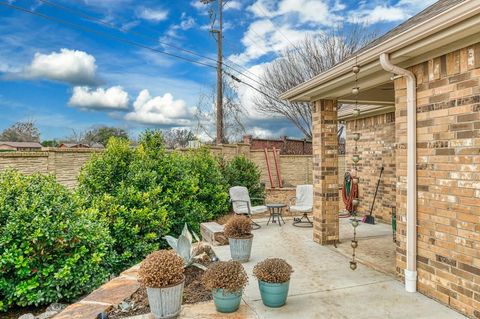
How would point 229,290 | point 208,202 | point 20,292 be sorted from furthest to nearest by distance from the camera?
point 208,202 < point 20,292 < point 229,290

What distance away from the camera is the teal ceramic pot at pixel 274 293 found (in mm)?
3166

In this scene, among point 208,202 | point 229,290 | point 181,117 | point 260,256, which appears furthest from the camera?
point 181,117

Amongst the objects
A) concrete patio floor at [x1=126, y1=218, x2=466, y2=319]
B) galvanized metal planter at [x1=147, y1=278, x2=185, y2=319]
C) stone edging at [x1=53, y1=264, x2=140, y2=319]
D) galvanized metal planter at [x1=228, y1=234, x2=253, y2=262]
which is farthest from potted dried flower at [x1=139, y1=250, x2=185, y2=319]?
galvanized metal planter at [x1=228, y1=234, x2=253, y2=262]

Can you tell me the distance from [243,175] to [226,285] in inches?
274

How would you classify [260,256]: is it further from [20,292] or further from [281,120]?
[281,120]

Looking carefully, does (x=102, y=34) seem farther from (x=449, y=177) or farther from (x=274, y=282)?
(x=449, y=177)

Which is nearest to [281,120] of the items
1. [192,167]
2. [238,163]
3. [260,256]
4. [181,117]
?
[181,117]

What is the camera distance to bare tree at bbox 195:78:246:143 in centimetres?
1888

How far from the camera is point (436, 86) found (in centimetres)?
325

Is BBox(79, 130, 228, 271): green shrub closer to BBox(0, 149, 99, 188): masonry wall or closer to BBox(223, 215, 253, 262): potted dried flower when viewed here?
BBox(0, 149, 99, 188): masonry wall

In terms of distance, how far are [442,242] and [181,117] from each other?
1693 cm

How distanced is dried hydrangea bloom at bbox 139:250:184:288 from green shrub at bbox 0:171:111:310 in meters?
1.82

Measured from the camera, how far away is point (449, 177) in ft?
10.2

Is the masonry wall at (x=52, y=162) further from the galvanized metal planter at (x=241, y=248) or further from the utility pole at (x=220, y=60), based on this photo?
the utility pole at (x=220, y=60)
